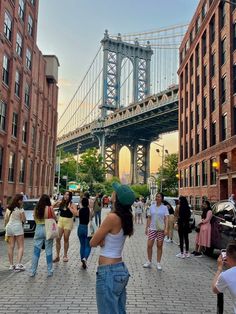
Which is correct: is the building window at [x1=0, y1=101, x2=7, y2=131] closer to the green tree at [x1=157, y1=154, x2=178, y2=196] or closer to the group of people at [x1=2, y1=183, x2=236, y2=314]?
the group of people at [x1=2, y1=183, x2=236, y2=314]

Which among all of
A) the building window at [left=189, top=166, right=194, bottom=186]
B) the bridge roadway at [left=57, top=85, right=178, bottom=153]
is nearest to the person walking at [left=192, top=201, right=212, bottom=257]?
the building window at [left=189, top=166, right=194, bottom=186]

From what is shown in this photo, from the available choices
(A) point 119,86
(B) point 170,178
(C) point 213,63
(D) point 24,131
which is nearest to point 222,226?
(D) point 24,131

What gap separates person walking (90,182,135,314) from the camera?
366 cm

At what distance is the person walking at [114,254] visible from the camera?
3664 millimetres

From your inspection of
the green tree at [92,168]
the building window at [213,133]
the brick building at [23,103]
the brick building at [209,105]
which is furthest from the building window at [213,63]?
the green tree at [92,168]

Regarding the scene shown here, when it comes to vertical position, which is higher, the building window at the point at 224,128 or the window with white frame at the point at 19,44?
the window with white frame at the point at 19,44

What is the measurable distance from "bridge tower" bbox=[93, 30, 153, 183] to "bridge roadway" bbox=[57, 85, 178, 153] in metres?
3.68

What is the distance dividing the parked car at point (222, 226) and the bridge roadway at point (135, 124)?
50.6m

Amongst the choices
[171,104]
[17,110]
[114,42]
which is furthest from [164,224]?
[114,42]

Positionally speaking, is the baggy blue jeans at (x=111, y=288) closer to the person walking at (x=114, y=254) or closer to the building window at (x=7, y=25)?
the person walking at (x=114, y=254)

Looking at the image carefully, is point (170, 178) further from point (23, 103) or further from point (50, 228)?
point (50, 228)

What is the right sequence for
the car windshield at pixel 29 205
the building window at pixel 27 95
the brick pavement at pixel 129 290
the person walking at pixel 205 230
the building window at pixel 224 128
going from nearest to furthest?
1. the brick pavement at pixel 129 290
2. the person walking at pixel 205 230
3. the car windshield at pixel 29 205
4. the building window at pixel 224 128
5. the building window at pixel 27 95

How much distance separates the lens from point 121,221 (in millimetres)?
3867

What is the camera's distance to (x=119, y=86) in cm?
9856
